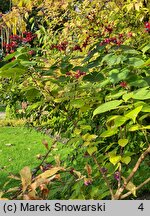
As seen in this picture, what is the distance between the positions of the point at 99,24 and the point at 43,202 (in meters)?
2.90

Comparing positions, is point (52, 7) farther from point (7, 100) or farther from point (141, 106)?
point (141, 106)

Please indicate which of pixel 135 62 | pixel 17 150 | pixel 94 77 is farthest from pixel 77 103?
pixel 17 150

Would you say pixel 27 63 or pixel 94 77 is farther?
pixel 94 77

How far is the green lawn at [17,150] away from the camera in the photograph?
214 inches

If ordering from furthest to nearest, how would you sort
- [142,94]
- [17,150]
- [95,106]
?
1. [17,150]
2. [95,106]
3. [142,94]

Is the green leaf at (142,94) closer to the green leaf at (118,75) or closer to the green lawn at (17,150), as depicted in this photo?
the green leaf at (118,75)

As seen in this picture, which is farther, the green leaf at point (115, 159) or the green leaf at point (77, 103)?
the green leaf at point (77, 103)

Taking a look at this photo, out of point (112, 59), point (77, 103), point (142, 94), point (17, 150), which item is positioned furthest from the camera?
point (17, 150)

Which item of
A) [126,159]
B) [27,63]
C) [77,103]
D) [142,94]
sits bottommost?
[126,159]

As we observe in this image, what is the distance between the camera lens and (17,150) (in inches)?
264

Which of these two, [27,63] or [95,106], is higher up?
[27,63]

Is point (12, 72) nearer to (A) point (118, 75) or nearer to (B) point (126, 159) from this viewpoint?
(A) point (118, 75)

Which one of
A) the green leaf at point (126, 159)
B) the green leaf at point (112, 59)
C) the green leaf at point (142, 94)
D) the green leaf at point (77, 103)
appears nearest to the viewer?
the green leaf at point (142, 94)

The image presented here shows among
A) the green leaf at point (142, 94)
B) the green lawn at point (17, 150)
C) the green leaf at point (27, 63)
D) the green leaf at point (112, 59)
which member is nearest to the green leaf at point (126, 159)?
the green leaf at point (142, 94)
